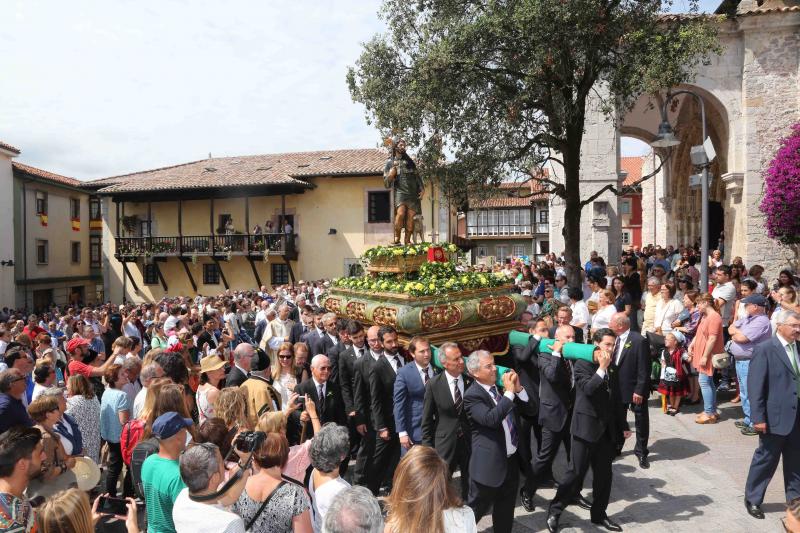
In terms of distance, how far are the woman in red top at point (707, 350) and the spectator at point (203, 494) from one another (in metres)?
7.12

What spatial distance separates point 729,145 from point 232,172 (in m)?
23.5

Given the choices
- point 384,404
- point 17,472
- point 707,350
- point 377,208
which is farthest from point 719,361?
point 377,208

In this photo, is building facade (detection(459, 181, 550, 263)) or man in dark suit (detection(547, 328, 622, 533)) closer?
man in dark suit (detection(547, 328, 622, 533))

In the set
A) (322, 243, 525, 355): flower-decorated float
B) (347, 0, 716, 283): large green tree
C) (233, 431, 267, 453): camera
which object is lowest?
(233, 431, 267, 453): camera

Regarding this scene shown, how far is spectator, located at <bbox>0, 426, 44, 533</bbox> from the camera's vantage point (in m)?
3.24

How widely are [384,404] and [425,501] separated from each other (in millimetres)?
3287

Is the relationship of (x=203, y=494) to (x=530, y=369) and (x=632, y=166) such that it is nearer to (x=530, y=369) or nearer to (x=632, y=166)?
(x=530, y=369)

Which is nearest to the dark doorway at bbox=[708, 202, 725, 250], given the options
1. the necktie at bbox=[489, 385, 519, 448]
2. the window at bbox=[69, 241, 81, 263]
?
the necktie at bbox=[489, 385, 519, 448]

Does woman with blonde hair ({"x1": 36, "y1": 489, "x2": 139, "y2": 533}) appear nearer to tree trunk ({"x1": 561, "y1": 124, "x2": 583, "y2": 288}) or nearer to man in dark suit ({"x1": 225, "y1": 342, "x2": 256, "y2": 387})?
man in dark suit ({"x1": 225, "y1": 342, "x2": 256, "y2": 387})

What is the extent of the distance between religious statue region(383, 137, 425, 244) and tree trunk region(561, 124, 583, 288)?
5446mm

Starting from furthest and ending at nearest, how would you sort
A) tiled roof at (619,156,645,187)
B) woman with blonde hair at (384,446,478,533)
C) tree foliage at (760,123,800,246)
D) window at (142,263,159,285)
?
tiled roof at (619,156,645,187) < window at (142,263,159,285) < tree foliage at (760,123,800,246) < woman with blonde hair at (384,446,478,533)

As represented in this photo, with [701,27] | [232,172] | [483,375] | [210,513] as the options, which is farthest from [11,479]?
[232,172]

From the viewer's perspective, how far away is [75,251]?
38312 millimetres

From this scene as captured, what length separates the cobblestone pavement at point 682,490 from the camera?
5.50 metres
